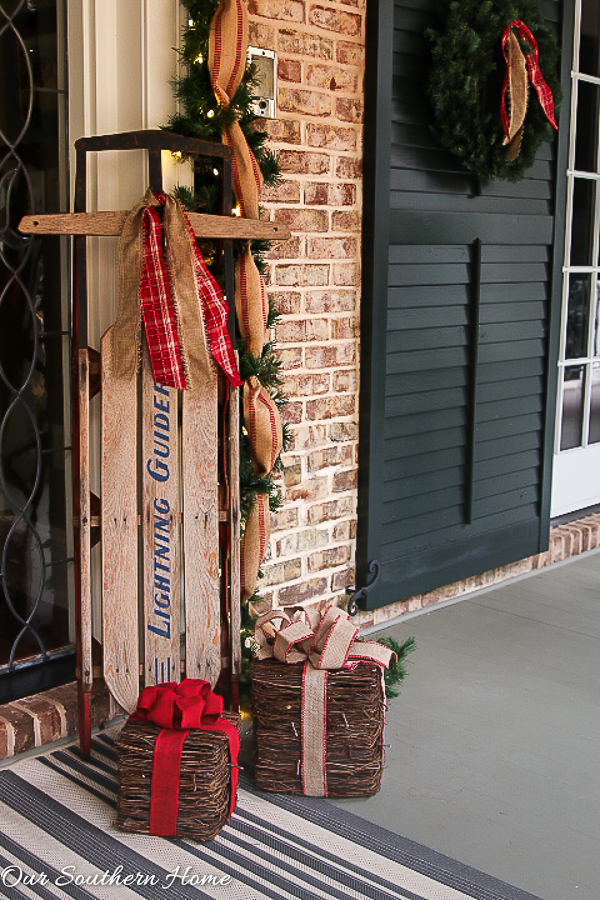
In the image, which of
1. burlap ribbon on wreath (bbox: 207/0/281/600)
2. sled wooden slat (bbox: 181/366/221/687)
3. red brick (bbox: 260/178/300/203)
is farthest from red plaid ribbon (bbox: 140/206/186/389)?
red brick (bbox: 260/178/300/203)

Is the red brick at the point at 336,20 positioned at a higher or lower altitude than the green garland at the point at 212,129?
higher

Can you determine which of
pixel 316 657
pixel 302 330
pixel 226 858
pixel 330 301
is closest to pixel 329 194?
pixel 330 301

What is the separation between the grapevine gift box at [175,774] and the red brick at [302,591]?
105cm

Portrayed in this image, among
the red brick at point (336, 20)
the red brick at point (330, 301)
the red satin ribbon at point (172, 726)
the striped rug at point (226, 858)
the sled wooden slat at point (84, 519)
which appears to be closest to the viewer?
the striped rug at point (226, 858)

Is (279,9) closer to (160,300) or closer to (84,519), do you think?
(160,300)

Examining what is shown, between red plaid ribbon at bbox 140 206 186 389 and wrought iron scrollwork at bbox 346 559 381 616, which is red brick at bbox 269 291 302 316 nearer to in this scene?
red plaid ribbon at bbox 140 206 186 389

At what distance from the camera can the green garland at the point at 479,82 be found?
140 inches

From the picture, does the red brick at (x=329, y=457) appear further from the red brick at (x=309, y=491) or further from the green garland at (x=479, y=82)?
the green garland at (x=479, y=82)

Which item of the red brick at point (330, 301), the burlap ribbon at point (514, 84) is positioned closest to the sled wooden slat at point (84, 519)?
the red brick at point (330, 301)

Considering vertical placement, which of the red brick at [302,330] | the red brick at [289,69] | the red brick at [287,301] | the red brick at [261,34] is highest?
the red brick at [261,34]

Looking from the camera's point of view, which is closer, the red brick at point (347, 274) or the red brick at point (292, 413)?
the red brick at point (292, 413)

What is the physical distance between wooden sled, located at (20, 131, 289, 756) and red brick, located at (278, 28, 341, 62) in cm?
62

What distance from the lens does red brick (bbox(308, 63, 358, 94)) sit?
3301 millimetres

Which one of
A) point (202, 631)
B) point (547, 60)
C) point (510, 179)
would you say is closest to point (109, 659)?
point (202, 631)
